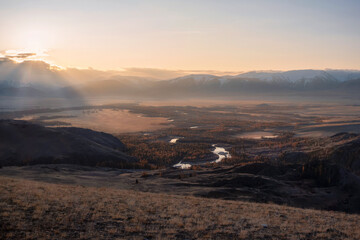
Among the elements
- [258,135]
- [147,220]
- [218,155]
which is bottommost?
[218,155]

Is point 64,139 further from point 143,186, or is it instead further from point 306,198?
point 306,198

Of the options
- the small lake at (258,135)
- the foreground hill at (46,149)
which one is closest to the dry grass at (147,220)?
the foreground hill at (46,149)

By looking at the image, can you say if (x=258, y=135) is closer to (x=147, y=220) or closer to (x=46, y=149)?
(x=46, y=149)

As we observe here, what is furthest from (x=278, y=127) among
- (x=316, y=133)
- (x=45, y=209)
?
(x=45, y=209)

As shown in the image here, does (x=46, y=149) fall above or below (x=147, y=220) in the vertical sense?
below

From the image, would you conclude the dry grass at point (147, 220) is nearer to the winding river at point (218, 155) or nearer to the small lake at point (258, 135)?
the winding river at point (218, 155)

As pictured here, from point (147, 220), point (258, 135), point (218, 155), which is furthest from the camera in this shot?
point (258, 135)

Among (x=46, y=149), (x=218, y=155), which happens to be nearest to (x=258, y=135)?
(x=218, y=155)

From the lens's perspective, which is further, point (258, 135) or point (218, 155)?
point (258, 135)
